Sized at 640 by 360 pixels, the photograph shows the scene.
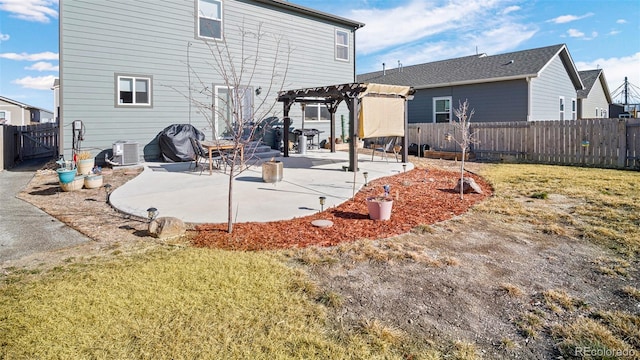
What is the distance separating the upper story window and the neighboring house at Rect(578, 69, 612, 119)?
22.2 meters

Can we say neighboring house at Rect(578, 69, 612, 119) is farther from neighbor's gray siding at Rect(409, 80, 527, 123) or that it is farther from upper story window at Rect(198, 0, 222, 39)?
upper story window at Rect(198, 0, 222, 39)

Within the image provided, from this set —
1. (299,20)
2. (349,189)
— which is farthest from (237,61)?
(349,189)

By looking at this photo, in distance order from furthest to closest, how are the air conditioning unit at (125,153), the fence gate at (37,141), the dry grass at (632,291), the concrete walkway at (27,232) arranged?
1. the fence gate at (37,141)
2. the air conditioning unit at (125,153)
3. the concrete walkway at (27,232)
4. the dry grass at (632,291)

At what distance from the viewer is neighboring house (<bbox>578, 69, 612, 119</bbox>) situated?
23.8 m

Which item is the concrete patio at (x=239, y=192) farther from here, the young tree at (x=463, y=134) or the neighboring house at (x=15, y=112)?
the neighboring house at (x=15, y=112)

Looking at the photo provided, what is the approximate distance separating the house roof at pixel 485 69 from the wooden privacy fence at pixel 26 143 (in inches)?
674

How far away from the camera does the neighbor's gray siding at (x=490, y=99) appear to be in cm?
1666

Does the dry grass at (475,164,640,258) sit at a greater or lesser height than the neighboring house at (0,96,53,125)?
lesser

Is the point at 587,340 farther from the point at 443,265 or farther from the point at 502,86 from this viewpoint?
the point at 502,86

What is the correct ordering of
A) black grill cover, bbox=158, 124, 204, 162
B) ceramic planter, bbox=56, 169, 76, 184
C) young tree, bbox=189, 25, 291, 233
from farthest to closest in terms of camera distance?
young tree, bbox=189, 25, 291, 233 → black grill cover, bbox=158, 124, 204, 162 → ceramic planter, bbox=56, 169, 76, 184

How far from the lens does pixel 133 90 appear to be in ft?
37.2

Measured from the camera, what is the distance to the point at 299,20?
15.0m

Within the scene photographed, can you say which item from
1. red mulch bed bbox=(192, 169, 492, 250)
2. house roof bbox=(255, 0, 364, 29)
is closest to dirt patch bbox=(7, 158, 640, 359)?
red mulch bed bbox=(192, 169, 492, 250)

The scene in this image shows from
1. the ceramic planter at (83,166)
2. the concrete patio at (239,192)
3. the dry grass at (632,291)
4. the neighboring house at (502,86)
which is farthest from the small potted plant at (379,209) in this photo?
the neighboring house at (502,86)
